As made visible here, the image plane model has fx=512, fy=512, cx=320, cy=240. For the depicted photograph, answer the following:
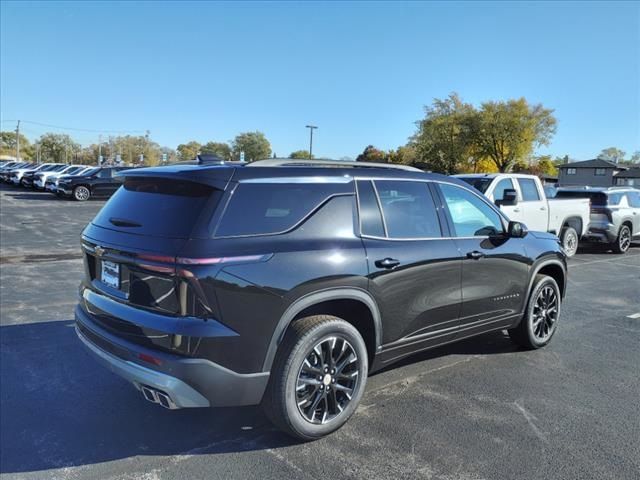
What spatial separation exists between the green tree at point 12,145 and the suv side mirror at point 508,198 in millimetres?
127986

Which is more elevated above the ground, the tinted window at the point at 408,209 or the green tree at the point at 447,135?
the green tree at the point at 447,135

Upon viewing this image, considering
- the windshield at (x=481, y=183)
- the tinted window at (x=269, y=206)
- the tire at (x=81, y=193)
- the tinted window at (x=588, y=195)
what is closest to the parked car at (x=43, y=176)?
the tire at (x=81, y=193)

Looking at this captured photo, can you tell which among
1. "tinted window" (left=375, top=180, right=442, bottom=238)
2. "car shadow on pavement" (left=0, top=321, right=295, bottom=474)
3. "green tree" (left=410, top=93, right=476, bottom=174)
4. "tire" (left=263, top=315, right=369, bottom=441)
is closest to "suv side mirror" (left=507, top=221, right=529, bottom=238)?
"tinted window" (left=375, top=180, right=442, bottom=238)

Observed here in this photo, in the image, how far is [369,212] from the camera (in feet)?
12.4

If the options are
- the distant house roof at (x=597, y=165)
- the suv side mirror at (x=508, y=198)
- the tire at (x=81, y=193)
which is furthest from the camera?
the distant house roof at (x=597, y=165)

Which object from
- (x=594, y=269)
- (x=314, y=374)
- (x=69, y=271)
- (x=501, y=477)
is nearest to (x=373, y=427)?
(x=314, y=374)

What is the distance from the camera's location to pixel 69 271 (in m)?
8.91

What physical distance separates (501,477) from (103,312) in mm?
2683

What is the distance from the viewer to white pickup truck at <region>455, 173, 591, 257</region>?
1059cm

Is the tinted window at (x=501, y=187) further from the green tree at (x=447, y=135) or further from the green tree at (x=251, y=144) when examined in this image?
the green tree at (x=251, y=144)

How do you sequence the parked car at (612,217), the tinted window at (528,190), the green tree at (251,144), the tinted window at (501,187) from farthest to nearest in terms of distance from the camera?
the green tree at (251,144) < the parked car at (612,217) < the tinted window at (528,190) < the tinted window at (501,187)

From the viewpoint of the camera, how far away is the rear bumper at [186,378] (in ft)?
9.55

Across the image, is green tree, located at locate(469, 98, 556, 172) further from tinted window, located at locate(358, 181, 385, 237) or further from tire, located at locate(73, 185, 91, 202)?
tinted window, located at locate(358, 181, 385, 237)

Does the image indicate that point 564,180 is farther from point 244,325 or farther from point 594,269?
point 244,325
